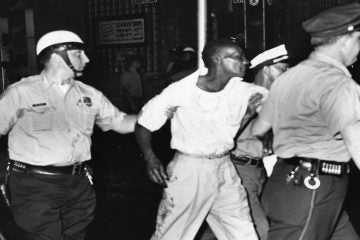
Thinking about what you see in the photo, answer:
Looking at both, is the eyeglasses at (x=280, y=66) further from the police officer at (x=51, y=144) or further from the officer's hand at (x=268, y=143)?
the police officer at (x=51, y=144)

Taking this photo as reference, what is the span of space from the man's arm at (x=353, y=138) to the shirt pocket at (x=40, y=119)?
2.15 meters

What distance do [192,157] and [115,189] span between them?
4376 mm

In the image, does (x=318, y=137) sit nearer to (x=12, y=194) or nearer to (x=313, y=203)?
(x=313, y=203)

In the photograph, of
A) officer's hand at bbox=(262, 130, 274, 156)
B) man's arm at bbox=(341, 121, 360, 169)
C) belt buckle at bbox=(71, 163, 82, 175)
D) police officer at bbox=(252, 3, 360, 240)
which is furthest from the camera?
officer's hand at bbox=(262, 130, 274, 156)

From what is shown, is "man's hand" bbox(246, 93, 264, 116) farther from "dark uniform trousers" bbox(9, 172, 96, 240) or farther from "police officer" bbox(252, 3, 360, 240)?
"dark uniform trousers" bbox(9, 172, 96, 240)

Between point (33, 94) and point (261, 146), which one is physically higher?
point (33, 94)

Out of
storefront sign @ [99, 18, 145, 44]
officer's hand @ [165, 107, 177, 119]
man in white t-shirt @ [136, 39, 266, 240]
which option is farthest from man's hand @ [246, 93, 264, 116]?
storefront sign @ [99, 18, 145, 44]

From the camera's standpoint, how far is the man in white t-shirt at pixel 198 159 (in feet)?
13.6

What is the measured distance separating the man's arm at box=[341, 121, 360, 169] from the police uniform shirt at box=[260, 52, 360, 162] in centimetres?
3

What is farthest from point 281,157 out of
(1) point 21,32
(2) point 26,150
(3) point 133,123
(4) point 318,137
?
(1) point 21,32

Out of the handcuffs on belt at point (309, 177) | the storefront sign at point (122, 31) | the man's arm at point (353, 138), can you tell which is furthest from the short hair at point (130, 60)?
the man's arm at point (353, 138)

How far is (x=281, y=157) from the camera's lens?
3693 mm

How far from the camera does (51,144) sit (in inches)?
168

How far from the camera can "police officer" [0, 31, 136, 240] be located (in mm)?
4227
